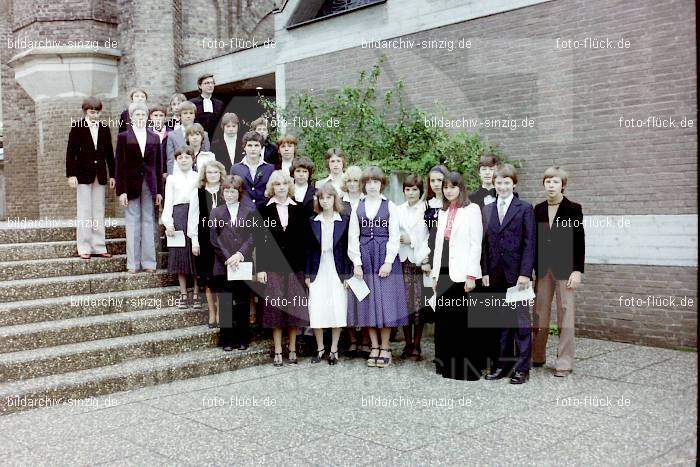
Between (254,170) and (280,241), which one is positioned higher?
(254,170)

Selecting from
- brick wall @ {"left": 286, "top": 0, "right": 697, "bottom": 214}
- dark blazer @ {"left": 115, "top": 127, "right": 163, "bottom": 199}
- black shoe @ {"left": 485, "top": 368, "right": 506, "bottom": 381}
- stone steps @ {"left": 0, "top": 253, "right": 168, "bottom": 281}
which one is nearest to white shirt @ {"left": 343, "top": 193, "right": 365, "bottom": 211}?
black shoe @ {"left": 485, "top": 368, "right": 506, "bottom": 381}

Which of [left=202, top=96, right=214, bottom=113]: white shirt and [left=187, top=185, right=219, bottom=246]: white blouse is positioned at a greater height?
[left=202, top=96, right=214, bottom=113]: white shirt

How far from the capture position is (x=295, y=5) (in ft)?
40.4

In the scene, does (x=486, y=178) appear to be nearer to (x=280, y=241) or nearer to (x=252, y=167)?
(x=280, y=241)

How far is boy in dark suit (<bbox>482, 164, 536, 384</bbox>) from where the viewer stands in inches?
258

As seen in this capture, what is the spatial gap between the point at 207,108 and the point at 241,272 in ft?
9.99

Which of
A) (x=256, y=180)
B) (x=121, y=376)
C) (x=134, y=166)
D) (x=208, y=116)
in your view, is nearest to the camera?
(x=121, y=376)

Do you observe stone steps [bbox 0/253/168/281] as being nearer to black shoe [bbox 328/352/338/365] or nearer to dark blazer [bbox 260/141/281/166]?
dark blazer [bbox 260/141/281/166]

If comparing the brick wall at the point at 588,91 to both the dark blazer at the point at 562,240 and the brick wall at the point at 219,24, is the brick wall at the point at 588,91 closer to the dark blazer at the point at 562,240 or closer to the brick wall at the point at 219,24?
the dark blazer at the point at 562,240

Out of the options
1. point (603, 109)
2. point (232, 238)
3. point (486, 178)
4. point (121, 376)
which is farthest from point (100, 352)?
point (603, 109)

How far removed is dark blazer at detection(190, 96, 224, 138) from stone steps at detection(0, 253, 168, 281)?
2070 mm

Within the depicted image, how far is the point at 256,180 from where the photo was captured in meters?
7.68

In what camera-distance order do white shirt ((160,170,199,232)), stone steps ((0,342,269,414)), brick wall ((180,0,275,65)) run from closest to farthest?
stone steps ((0,342,269,414)) → white shirt ((160,170,199,232)) → brick wall ((180,0,275,65))

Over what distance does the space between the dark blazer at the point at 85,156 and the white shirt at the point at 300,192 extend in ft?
8.63
